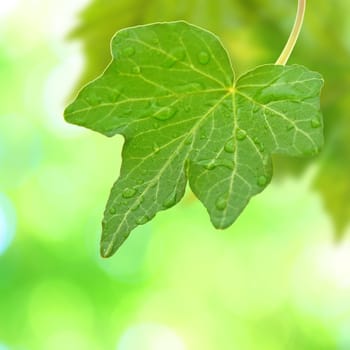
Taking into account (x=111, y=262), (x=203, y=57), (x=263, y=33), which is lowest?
(x=111, y=262)

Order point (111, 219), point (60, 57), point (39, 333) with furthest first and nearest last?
Result: point (39, 333), point (60, 57), point (111, 219)

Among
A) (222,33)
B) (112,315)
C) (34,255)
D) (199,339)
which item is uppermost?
(222,33)

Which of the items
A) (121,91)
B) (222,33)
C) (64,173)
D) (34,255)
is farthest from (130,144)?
(34,255)

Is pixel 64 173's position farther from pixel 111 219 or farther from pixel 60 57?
pixel 111 219

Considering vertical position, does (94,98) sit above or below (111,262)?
above

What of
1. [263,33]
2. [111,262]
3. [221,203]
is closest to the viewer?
[221,203]

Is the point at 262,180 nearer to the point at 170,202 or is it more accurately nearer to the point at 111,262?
the point at 170,202

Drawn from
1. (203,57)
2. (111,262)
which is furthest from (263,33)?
(111,262)
